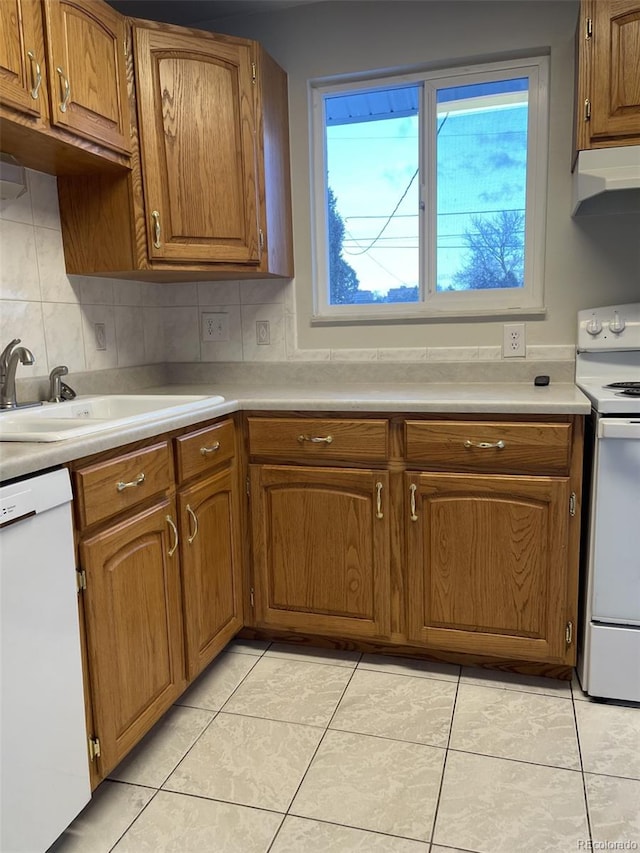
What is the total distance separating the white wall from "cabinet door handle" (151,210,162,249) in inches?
25.5

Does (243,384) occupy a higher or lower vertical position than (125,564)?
higher

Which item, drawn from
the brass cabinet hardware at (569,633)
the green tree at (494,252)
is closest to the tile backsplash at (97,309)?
the green tree at (494,252)

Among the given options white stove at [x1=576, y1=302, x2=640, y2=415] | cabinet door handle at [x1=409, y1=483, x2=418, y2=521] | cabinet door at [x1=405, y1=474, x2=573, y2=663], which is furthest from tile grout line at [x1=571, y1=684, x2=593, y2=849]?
white stove at [x1=576, y1=302, x2=640, y2=415]

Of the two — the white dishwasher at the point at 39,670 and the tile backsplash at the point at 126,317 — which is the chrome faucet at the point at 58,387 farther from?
the white dishwasher at the point at 39,670

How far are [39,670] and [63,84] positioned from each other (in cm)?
147

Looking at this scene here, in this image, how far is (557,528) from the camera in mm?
1812

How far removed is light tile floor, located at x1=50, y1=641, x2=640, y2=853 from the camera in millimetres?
1354

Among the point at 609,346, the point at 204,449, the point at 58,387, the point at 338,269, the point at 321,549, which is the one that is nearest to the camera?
the point at 204,449

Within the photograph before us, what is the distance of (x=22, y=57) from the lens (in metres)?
1.53

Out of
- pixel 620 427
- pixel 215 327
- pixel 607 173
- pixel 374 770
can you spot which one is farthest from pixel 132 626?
pixel 607 173

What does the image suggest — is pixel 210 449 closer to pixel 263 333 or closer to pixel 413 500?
pixel 413 500

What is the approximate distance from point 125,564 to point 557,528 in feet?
3.96

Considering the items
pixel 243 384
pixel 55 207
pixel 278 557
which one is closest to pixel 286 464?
pixel 278 557

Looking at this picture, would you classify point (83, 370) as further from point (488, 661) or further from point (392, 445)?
point (488, 661)
